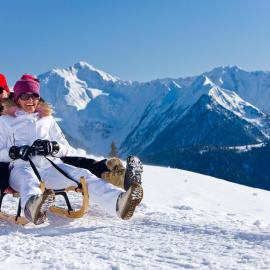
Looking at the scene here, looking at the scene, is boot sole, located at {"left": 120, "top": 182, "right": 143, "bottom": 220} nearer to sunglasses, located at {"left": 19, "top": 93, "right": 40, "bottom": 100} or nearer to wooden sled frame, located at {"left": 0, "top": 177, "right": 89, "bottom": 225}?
wooden sled frame, located at {"left": 0, "top": 177, "right": 89, "bottom": 225}

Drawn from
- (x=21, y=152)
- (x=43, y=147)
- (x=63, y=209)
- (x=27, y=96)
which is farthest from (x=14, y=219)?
(x=27, y=96)

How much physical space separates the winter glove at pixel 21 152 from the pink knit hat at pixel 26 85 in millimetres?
930

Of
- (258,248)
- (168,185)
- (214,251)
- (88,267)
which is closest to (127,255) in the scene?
(88,267)

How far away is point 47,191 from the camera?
5.22 metres

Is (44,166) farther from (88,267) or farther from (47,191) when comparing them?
(88,267)

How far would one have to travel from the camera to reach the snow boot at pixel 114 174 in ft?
21.4

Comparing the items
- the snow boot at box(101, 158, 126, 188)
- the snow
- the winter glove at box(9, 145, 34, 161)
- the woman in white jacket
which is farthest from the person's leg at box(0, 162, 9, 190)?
the snow boot at box(101, 158, 126, 188)

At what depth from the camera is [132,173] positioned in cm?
590

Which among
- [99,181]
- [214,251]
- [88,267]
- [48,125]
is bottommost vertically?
[88,267]

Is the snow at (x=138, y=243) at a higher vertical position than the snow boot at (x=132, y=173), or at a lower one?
lower

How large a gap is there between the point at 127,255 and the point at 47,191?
143 centimetres

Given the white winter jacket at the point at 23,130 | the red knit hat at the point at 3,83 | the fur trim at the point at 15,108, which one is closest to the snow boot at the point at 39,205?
the white winter jacket at the point at 23,130

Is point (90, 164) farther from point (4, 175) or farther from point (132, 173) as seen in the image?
point (4, 175)

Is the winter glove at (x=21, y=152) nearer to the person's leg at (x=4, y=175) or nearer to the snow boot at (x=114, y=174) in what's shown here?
the person's leg at (x=4, y=175)
